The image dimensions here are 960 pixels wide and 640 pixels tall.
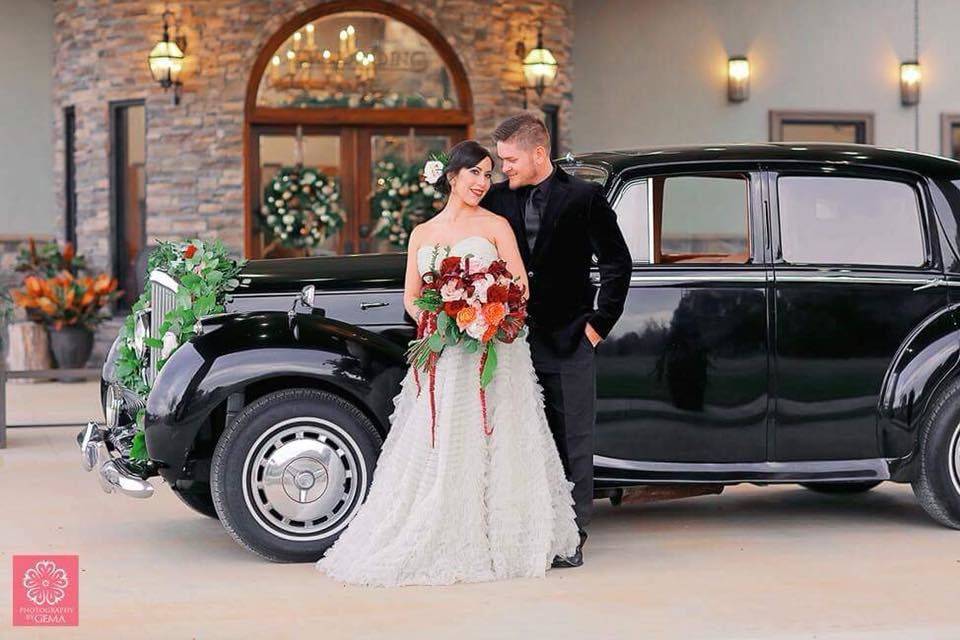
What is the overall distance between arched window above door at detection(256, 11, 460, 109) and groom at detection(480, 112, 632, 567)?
32.5ft

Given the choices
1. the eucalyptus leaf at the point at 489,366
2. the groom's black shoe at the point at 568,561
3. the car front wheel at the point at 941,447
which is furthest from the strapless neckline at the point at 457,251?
the car front wheel at the point at 941,447

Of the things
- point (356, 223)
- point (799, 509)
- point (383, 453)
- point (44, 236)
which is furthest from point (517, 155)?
point (44, 236)

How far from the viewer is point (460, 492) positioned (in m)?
6.15

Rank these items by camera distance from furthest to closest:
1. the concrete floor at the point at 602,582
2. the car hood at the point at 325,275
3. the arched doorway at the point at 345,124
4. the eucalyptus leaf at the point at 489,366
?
the arched doorway at the point at 345,124 → the car hood at the point at 325,275 → the eucalyptus leaf at the point at 489,366 → the concrete floor at the point at 602,582

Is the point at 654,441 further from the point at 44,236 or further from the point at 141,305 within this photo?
the point at 44,236

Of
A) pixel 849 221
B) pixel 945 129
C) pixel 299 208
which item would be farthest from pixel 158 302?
pixel 945 129

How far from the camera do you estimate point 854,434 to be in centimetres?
701

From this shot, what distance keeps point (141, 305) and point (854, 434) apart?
3351 mm

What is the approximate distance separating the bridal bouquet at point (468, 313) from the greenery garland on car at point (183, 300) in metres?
1.06

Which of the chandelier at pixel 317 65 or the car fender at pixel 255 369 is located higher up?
the chandelier at pixel 317 65

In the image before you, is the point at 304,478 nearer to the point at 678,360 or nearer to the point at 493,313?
the point at 493,313

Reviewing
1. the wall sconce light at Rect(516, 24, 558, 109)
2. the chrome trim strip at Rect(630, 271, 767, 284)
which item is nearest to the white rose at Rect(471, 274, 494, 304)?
the chrome trim strip at Rect(630, 271, 767, 284)

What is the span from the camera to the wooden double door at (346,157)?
16.1 m

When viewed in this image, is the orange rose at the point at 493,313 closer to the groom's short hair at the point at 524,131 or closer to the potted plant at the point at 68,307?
the groom's short hair at the point at 524,131
